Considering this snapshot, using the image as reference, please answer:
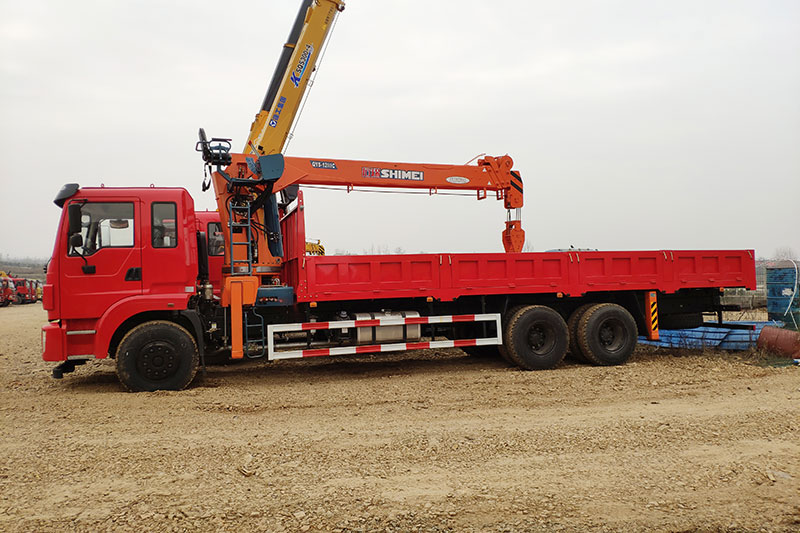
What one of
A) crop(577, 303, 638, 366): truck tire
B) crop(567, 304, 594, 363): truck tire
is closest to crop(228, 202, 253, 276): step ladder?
crop(567, 304, 594, 363): truck tire

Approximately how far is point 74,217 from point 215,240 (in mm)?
2738

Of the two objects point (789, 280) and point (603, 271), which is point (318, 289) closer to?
point (603, 271)

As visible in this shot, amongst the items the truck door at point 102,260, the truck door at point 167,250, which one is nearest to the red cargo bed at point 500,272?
the truck door at point 167,250

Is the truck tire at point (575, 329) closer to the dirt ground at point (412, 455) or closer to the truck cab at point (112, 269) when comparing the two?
the dirt ground at point (412, 455)

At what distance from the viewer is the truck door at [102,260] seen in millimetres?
6395

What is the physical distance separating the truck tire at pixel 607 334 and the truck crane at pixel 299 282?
0.07 ft

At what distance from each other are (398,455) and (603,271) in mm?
5540

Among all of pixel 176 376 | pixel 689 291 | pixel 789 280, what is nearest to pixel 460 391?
pixel 176 376

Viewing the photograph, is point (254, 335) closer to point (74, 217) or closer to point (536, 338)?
point (74, 217)

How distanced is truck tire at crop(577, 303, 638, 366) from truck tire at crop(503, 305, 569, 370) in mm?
367

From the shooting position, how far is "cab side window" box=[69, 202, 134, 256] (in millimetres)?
6461

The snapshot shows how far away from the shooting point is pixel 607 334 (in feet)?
27.2

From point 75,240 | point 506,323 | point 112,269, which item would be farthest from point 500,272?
point 75,240

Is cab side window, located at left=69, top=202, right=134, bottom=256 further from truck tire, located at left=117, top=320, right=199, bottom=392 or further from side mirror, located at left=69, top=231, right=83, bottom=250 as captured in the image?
truck tire, located at left=117, top=320, right=199, bottom=392
